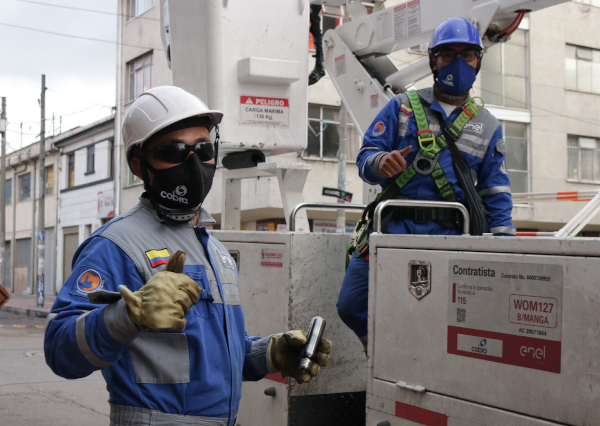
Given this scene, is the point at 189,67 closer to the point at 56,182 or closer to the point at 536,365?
the point at 536,365

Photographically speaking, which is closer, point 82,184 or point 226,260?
point 226,260

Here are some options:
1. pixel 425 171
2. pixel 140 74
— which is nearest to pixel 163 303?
pixel 425 171

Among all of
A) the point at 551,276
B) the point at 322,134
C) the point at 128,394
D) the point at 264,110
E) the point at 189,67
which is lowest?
the point at 128,394

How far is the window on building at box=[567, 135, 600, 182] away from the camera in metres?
Result: 25.4

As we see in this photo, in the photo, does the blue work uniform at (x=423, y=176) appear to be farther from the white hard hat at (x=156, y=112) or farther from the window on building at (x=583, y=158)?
the window on building at (x=583, y=158)

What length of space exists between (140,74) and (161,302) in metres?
27.3

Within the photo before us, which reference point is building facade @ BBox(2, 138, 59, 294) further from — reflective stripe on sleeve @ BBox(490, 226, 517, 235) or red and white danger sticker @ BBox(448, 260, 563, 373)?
red and white danger sticker @ BBox(448, 260, 563, 373)

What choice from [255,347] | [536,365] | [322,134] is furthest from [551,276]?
[322,134]

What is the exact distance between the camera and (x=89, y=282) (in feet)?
6.35

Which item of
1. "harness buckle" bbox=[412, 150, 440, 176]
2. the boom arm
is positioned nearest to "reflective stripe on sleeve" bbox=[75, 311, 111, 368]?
"harness buckle" bbox=[412, 150, 440, 176]

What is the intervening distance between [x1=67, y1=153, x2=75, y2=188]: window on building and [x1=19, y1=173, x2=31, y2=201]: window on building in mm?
6174

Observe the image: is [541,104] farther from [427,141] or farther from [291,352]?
[291,352]

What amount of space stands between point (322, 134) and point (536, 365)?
19.6 meters

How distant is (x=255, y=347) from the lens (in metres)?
2.49
